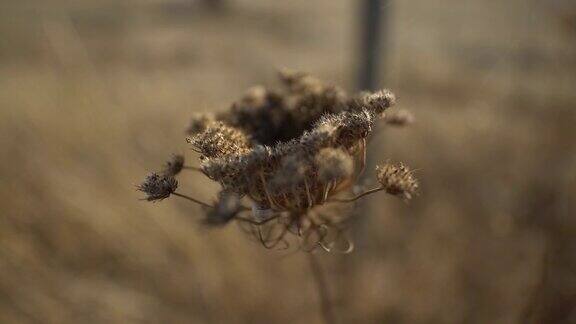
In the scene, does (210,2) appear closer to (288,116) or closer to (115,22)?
(115,22)

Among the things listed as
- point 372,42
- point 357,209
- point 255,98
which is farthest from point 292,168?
point 372,42

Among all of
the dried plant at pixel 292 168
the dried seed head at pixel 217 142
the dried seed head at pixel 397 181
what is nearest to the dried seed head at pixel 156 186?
the dried plant at pixel 292 168

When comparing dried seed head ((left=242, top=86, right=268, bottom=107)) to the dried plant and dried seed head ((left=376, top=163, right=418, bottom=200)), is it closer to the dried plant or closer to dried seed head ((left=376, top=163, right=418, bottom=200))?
the dried plant

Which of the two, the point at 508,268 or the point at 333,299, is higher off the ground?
the point at 508,268

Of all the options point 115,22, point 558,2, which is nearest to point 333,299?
point 558,2

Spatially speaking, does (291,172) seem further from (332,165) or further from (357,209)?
(357,209)

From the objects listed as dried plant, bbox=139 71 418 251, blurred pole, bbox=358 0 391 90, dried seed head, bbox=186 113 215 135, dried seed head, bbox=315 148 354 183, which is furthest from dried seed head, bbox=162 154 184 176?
blurred pole, bbox=358 0 391 90
